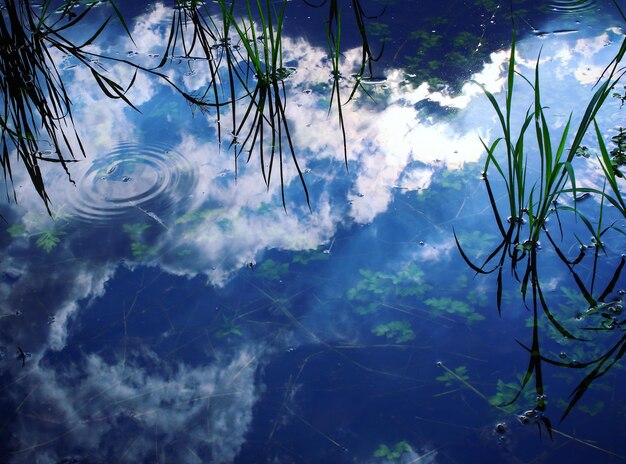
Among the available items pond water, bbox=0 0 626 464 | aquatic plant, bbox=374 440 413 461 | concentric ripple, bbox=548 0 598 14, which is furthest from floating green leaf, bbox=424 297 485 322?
concentric ripple, bbox=548 0 598 14

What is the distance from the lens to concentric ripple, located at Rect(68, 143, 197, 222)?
7.13 ft

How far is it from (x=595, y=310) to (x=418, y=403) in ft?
2.06

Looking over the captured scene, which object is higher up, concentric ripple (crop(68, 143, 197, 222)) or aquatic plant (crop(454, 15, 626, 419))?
concentric ripple (crop(68, 143, 197, 222))

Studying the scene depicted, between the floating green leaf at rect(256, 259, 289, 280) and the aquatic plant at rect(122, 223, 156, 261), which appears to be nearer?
the floating green leaf at rect(256, 259, 289, 280)

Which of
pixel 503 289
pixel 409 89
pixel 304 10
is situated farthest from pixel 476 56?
pixel 503 289

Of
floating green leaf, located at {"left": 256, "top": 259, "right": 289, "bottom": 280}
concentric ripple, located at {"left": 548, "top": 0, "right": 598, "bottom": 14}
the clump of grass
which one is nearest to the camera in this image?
the clump of grass

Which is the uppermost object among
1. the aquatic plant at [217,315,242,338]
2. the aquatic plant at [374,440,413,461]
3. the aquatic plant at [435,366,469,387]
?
the aquatic plant at [217,315,242,338]

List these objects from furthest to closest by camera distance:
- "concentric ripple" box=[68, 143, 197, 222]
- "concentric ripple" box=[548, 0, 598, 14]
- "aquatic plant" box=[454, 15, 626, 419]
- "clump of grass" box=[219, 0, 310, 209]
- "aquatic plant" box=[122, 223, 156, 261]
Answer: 1. "concentric ripple" box=[548, 0, 598, 14]
2. "concentric ripple" box=[68, 143, 197, 222]
3. "aquatic plant" box=[122, 223, 156, 261]
4. "aquatic plant" box=[454, 15, 626, 419]
5. "clump of grass" box=[219, 0, 310, 209]

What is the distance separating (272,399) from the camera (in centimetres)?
157

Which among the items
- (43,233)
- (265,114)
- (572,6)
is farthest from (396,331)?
(572,6)

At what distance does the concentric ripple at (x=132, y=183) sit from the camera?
7.13 feet

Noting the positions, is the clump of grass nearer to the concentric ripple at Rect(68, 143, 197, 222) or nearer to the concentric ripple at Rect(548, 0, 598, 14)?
the concentric ripple at Rect(68, 143, 197, 222)

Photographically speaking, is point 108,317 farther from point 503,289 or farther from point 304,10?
point 304,10

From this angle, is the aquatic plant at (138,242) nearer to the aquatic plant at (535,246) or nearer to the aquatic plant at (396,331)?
the aquatic plant at (396,331)
